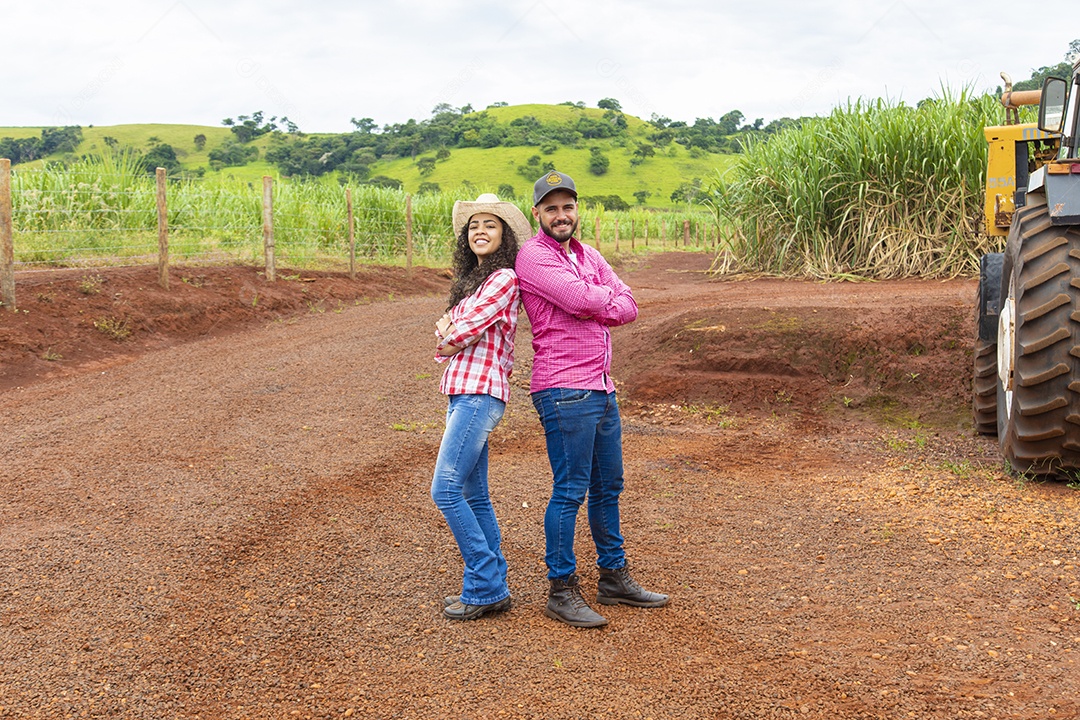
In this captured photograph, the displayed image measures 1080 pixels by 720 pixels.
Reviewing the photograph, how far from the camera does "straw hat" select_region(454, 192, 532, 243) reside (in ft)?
12.1

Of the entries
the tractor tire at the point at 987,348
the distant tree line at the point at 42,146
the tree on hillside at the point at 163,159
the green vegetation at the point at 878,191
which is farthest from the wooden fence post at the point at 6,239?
the tree on hillside at the point at 163,159

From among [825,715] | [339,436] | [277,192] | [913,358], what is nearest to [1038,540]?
[825,715]

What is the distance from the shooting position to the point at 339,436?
22.1 ft

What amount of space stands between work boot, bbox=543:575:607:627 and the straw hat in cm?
141

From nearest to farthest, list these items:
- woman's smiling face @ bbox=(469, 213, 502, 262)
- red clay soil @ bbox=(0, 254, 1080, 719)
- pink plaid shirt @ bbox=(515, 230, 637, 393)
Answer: red clay soil @ bbox=(0, 254, 1080, 719) < pink plaid shirt @ bbox=(515, 230, 637, 393) < woman's smiling face @ bbox=(469, 213, 502, 262)

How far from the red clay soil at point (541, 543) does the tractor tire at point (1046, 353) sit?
0.25 meters

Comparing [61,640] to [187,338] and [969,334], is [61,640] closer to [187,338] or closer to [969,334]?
[969,334]

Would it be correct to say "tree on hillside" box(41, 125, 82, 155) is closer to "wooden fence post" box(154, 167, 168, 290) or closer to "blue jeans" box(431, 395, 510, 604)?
"wooden fence post" box(154, 167, 168, 290)

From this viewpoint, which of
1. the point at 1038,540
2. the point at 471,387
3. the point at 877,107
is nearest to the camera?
the point at 471,387

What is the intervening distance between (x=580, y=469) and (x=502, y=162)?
7198 cm

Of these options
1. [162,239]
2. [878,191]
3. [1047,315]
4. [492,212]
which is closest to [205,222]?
[162,239]

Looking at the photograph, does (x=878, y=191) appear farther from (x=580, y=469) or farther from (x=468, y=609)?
(x=468, y=609)

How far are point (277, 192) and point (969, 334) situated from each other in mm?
14974

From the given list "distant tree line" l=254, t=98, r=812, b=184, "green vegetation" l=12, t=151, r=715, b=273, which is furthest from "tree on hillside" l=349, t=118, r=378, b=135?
"green vegetation" l=12, t=151, r=715, b=273
